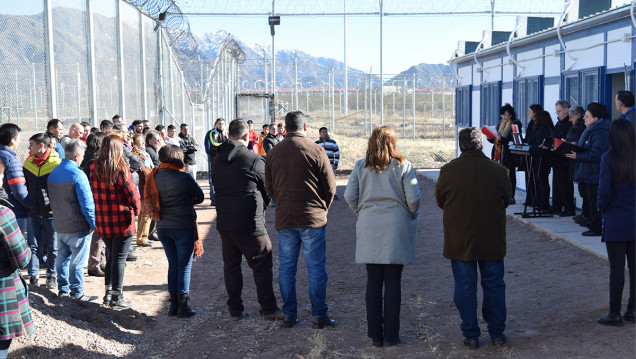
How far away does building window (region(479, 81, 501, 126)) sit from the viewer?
1517 cm

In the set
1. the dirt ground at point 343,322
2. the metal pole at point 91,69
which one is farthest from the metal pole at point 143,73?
the dirt ground at point 343,322

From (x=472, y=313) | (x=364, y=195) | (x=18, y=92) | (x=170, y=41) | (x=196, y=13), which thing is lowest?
(x=472, y=313)

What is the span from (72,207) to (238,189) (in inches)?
64.7

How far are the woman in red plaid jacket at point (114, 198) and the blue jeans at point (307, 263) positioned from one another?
1.49 metres

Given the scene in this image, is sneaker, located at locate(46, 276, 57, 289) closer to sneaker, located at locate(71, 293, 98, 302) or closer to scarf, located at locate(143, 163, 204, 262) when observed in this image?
sneaker, located at locate(71, 293, 98, 302)

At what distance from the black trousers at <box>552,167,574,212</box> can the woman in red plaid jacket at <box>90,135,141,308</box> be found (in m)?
6.33

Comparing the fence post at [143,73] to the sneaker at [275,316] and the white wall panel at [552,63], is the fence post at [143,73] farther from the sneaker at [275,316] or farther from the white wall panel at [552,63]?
the sneaker at [275,316]

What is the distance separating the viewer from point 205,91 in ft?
64.8

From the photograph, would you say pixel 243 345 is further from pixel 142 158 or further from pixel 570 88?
pixel 570 88

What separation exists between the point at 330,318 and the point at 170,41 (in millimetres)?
11715

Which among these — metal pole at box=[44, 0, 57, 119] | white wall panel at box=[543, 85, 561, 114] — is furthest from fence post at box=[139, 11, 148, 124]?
white wall panel at box=[543, 85, 561, 114]

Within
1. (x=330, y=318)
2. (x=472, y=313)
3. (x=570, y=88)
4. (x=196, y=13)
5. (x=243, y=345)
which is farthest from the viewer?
(x=196, y=13)

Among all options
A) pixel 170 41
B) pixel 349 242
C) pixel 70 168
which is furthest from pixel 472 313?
pixel 170 41

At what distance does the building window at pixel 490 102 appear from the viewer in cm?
1517
